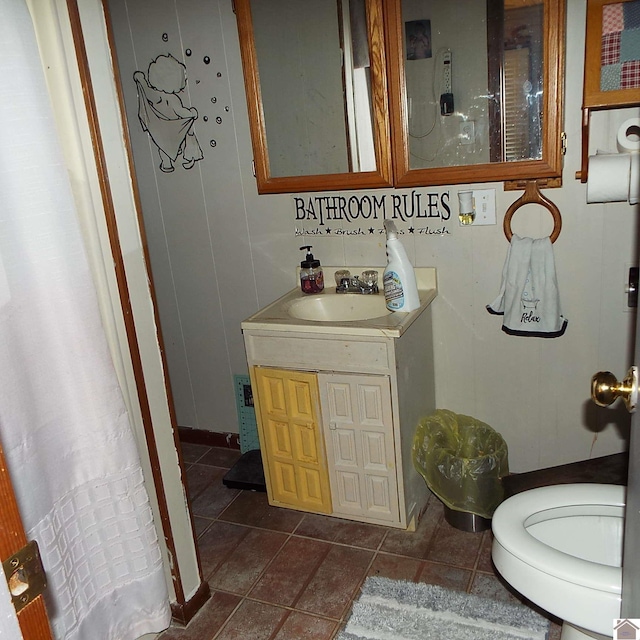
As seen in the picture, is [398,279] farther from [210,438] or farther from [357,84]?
[210,438]

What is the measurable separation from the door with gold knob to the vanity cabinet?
32.4 inches

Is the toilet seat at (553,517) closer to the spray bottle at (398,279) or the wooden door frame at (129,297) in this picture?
the spray bottle at (398,279)

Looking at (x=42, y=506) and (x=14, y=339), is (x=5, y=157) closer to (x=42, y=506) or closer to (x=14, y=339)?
(x=14, y=339)

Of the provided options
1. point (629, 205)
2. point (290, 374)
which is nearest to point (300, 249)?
point (290, 374)

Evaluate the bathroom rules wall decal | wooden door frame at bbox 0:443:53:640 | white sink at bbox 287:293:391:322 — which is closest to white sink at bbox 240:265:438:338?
white sink at bbox 287:293:391:322

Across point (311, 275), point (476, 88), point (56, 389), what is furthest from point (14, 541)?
point (476, 88)

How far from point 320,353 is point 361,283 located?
38cm

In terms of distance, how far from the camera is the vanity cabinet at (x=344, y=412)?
1844 millimetres

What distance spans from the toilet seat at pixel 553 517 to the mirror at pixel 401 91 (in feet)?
3.12

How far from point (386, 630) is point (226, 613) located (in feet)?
1.53

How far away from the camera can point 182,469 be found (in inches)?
64.9

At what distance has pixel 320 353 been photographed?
1.89 m

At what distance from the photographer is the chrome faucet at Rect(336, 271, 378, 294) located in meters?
2.14

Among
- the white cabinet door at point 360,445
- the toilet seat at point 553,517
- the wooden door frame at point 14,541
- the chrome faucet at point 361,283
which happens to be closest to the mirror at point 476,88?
the chrome faucet at point 361,283
